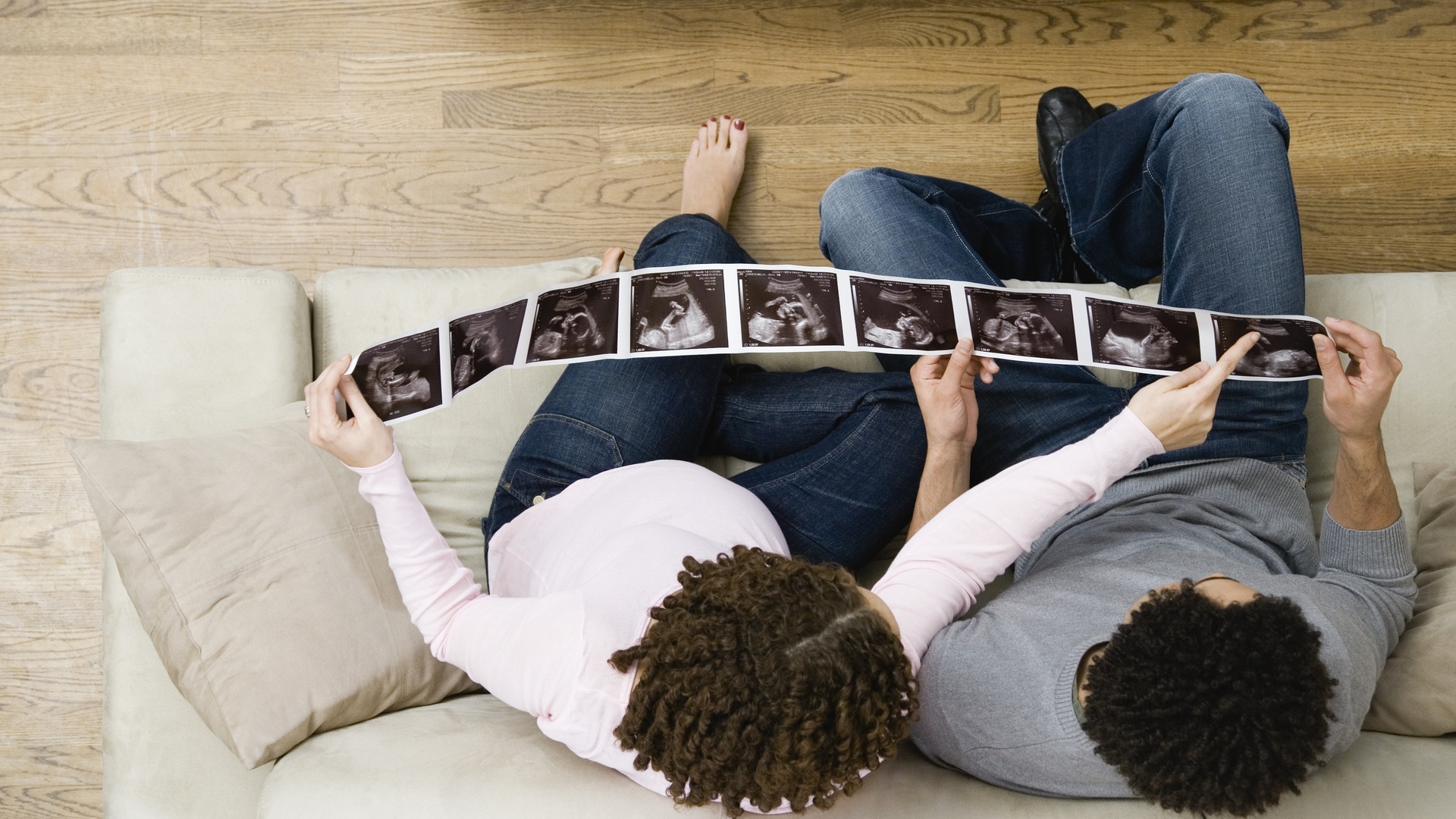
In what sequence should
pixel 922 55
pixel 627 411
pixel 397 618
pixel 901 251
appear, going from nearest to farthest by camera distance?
pixel 397 618 → pixel 627 411 → pixel 901 251 → pixel 922 55

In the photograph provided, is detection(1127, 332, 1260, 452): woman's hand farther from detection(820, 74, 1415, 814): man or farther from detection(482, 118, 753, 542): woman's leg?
detection(482, 118, 753, 542): woman's leg

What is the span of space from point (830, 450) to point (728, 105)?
35.7 inches

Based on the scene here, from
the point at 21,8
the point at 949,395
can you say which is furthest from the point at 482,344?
the point at 21,8

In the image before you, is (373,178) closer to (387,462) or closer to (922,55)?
(387,462)

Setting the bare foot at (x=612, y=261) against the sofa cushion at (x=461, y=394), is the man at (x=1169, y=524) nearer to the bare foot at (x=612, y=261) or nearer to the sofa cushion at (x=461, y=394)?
the bare foot at (x=612, y=261)

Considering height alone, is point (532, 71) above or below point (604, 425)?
above

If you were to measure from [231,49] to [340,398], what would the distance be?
1.13 metres

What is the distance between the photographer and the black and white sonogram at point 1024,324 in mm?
1381

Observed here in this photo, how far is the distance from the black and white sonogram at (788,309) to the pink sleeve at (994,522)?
34 cm

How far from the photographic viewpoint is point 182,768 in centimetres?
131

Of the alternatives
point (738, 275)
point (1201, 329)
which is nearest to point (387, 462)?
point (738, 275)

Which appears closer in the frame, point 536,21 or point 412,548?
point 412,548

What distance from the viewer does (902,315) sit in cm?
139

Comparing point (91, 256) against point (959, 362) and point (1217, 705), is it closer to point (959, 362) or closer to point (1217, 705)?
point (959, 362)
